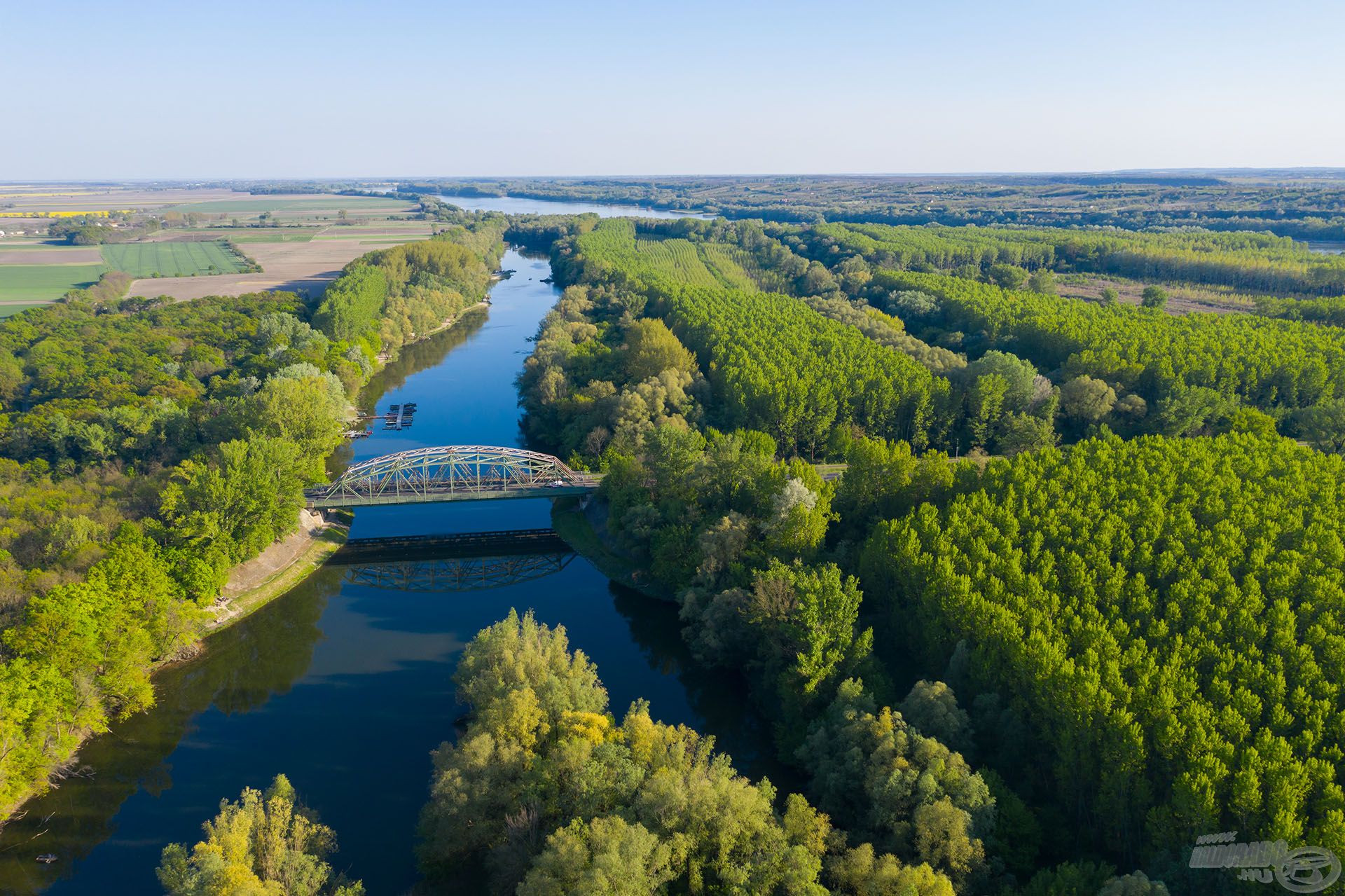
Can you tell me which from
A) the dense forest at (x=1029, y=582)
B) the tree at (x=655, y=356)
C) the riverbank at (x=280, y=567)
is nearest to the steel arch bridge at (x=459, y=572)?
the riverbank at (x=280, y=567)

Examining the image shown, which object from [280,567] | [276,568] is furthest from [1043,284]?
[276,568]

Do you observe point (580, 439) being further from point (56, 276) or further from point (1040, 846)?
point (56, 276)

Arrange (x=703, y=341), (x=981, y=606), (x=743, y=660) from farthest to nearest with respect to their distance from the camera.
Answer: (x=703, y=341), (x=743, y=660), (x=981, y=606)

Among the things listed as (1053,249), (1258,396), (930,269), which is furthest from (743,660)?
(1053,249)

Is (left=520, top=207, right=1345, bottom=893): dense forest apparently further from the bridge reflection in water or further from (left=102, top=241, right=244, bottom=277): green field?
(left=102, top=241, right=244, bottom=277): green field

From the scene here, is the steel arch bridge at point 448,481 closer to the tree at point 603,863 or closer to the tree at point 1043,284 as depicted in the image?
the tree at point 603,863

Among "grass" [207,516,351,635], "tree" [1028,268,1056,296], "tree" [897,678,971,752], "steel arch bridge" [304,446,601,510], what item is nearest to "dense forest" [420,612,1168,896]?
"tree" [897,678,971,752]
